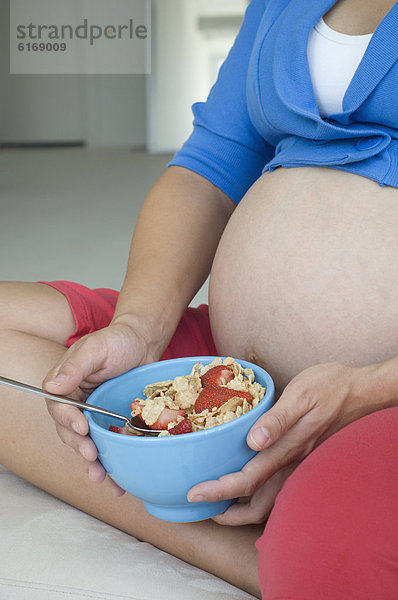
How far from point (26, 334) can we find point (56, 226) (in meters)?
3.10

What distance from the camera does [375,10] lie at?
947 mm

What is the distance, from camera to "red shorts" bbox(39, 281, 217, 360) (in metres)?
1.05

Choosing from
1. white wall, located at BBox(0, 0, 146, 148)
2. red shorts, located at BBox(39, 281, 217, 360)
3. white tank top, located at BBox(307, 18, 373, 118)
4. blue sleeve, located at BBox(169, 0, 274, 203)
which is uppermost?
white tank top, located at BBox(307, 18, 373, 118)

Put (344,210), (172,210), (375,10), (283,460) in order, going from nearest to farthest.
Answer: (283,460)
(344,210)
(375,10)
(172,210)

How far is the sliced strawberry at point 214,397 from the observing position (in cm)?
69

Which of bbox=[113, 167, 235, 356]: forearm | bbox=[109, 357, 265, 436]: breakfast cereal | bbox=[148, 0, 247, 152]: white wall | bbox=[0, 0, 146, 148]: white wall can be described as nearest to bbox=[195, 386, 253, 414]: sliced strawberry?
bbox=[109, 357, 265, 436]: breakfast cereal

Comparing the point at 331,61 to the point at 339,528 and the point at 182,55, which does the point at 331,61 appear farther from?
the point at 182,55

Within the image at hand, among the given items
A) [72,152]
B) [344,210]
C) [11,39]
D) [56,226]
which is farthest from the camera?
[11,39]

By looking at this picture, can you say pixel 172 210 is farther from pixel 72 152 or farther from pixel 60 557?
pixel 72 152

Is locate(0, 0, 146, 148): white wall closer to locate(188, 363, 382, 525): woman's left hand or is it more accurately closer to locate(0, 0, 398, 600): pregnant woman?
locate(0, 0, 398, 600): pregnant woman

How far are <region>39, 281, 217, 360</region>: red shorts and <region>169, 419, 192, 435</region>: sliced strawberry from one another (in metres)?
0.35

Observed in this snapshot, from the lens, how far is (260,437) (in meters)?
0.64

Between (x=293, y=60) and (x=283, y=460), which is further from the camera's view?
(x=293, y=60)

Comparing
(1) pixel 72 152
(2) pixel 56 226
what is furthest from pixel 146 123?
(2) pixel 56 226
